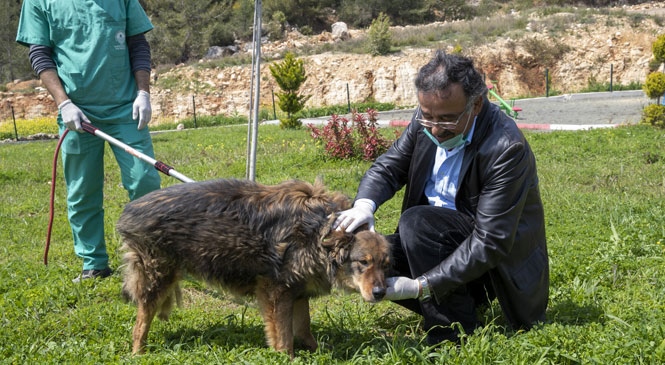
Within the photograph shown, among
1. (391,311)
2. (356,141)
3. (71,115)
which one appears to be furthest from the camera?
(356,141)

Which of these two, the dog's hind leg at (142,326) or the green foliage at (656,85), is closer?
the dog's hind leg at (142,326)

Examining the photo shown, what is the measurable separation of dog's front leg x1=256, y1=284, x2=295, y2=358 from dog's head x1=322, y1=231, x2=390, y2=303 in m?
0.33

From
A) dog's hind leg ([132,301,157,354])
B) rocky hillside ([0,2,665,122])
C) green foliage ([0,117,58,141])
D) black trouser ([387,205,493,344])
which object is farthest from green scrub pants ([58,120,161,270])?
rocky hillside ([0,2,665,122])

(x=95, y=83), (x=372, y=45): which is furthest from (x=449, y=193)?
(x=372, y=45)

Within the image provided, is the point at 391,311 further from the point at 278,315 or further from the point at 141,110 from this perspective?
the point at 141,110

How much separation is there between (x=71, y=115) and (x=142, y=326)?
192 cm

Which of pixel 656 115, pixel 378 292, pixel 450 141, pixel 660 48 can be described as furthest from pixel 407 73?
pixel 378 292

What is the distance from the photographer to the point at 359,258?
356 centimetres

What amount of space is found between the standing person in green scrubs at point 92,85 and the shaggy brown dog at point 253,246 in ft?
4.62

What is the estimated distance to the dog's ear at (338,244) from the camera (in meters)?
3.60

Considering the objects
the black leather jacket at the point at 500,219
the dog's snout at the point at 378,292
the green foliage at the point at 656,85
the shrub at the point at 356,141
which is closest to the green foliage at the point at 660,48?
the green foliage at the point at 656,85

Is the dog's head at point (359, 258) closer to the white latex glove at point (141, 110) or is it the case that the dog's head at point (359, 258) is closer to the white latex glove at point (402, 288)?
the white latex glove at point (402, 288)

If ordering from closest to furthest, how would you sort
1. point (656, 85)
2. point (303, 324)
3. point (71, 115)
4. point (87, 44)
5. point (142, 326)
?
point (142, 326)
point (303, 324)
point (71, 115)
point (87, 44)
point (656, 85)

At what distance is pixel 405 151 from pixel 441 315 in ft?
3.70
